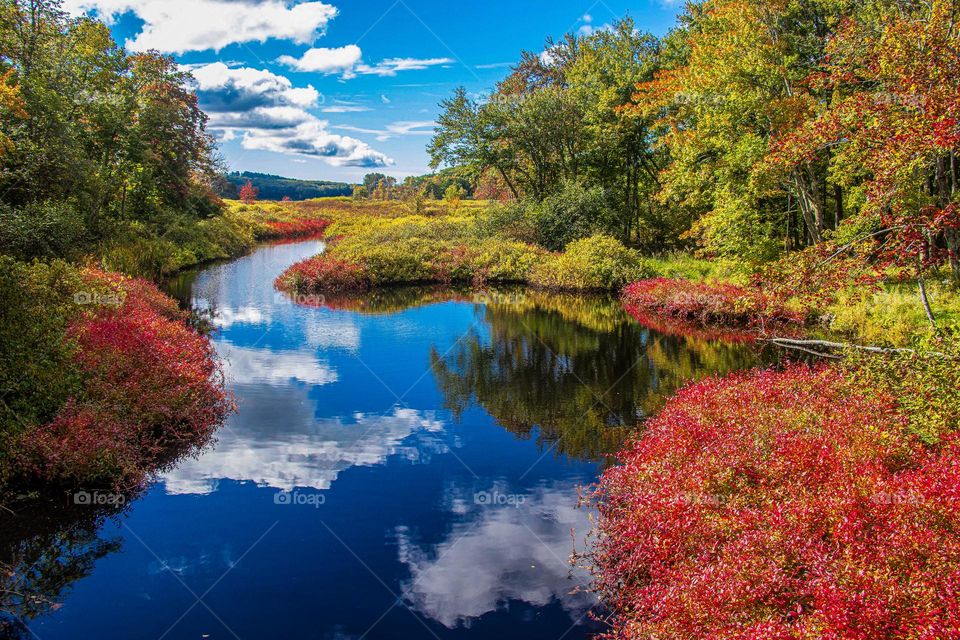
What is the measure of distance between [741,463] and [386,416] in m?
7.56

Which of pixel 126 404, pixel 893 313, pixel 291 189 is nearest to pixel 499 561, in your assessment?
pixel 126 404

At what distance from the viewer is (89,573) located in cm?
760

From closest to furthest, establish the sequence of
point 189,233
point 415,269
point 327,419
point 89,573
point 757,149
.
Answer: point 89,573, point 327,419, point 757,149, point 415,269, point 189,233

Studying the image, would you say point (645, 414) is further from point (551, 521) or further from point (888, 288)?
point (888, 288)

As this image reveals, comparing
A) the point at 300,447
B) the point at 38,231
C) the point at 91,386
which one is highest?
the point at 38,231

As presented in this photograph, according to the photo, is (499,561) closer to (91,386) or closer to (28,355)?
(28,355)

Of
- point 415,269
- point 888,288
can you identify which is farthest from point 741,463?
point 415,269

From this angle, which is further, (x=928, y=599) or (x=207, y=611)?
(x=207, y=611)
